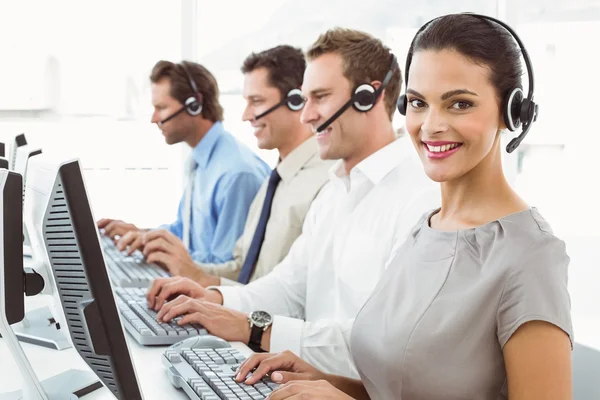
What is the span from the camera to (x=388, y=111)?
204 cm

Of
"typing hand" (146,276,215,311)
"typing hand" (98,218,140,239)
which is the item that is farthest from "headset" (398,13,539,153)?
"typing hand" (98,218,140,239)

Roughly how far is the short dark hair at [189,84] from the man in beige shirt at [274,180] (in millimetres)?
451

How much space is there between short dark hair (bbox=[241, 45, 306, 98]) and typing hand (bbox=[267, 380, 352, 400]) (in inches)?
67.9

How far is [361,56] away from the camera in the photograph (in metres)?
2.01

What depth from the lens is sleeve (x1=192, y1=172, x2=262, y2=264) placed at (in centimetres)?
271

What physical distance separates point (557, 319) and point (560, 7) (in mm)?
2889

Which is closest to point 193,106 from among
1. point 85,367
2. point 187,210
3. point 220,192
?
point 187,210

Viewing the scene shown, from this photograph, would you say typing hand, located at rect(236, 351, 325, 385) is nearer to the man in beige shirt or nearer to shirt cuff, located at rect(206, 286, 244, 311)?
shirt cuff, located at rect(206, 286, 244, 311)

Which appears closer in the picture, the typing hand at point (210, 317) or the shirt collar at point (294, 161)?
the typing hand at point (210, 317)

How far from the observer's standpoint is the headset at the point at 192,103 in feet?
10.6

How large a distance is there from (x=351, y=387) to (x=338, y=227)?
0.56 m

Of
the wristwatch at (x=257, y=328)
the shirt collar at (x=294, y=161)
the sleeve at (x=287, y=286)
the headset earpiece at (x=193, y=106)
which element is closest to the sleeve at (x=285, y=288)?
the sleeve at (x=287, y=286)

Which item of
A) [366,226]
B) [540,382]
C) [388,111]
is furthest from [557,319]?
[388,111]

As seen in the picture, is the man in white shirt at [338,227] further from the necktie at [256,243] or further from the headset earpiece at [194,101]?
the headset earpiece at [194,101]
